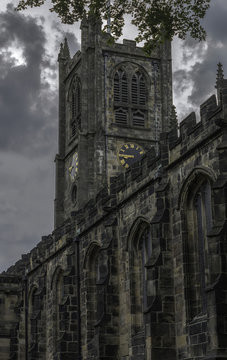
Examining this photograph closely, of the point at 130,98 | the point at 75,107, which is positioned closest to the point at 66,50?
the point at 75,107

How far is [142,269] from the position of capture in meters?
30.2

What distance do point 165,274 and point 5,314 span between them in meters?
27.7

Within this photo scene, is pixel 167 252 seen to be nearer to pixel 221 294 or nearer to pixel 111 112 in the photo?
pixel 221 294

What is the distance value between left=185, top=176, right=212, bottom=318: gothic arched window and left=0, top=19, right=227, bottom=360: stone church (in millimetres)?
35

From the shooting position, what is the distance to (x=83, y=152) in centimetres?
6247

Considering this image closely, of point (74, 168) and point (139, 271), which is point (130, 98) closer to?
point (74, 168)

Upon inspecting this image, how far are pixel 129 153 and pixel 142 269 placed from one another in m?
32.3

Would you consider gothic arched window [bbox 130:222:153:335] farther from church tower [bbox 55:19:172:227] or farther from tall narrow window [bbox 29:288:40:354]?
church tower [bbox 55:19:172:227]

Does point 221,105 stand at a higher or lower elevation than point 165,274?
higher

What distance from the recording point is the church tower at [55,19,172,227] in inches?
2437

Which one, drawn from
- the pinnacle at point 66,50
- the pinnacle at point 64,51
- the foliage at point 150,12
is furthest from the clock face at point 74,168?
the foliage at point 150,12

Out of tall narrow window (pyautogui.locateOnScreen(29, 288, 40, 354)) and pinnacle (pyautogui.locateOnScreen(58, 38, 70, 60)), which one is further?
pinnacle (pyautogui.locateOnScreen(58, 38, 70, 60))

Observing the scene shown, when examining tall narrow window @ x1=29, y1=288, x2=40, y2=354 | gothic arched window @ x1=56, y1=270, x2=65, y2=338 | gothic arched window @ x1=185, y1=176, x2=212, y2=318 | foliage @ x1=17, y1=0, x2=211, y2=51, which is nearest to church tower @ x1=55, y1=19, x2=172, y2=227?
tall narrow window @ x1=29, y1=288, x2=40, y2=354

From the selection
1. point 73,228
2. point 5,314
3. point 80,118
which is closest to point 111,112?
point 80,118
